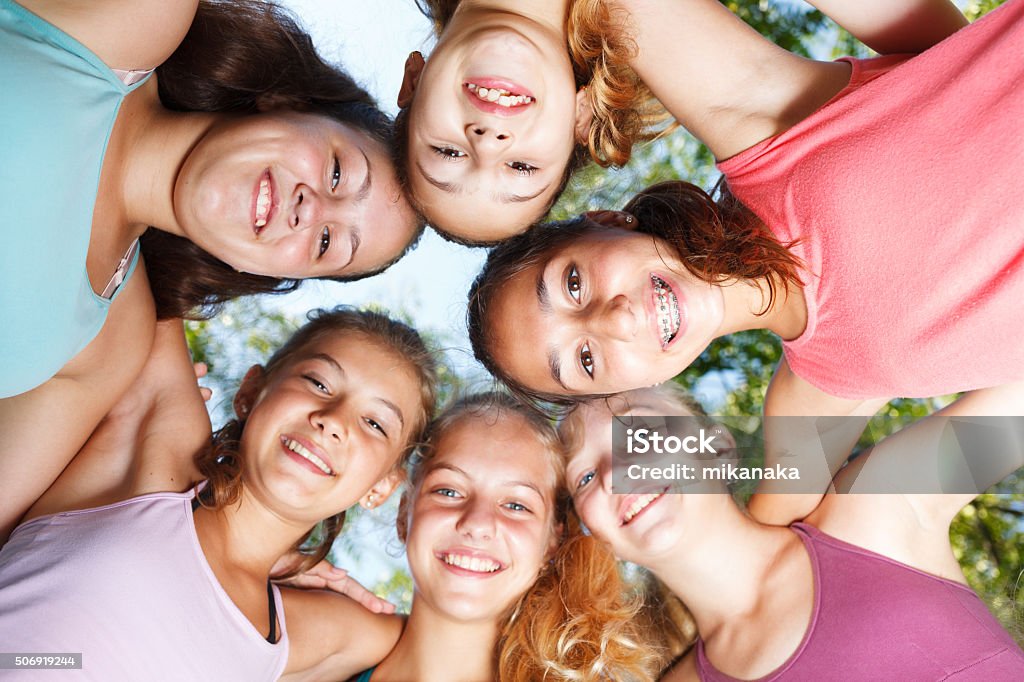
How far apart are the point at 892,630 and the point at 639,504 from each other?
0.68 metres

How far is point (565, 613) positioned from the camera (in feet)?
7.32

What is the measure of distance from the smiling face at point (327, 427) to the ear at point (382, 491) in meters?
0.02

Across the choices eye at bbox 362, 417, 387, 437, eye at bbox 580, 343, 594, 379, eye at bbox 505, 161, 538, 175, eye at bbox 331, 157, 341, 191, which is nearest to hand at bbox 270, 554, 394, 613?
eye at bbox 362, 417, 387, 437

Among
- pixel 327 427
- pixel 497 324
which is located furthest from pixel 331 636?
pixel 497 324

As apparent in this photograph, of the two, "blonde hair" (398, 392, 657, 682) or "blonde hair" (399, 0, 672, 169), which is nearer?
"blonde hair" (399, 0, 672, 169)

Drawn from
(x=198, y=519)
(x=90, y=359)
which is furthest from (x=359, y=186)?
(x=198, y=519)

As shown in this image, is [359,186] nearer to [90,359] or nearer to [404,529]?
[90,359]

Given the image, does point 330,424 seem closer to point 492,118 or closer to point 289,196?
point 289,196

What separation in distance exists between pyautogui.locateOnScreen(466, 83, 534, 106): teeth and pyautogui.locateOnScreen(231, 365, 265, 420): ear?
1.17m

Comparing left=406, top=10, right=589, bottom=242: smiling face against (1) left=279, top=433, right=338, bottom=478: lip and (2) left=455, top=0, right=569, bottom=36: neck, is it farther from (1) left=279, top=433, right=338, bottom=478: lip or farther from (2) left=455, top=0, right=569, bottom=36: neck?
(1) left=279, top=433, right=338, bottom=478: lip

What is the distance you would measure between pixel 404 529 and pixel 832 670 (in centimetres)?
123

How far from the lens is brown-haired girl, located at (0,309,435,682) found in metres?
1.83

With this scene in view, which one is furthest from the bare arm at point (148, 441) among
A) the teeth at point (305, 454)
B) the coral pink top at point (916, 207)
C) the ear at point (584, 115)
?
the coral pink top at point (916, 207)

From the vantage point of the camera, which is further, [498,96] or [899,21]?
[899,21]
